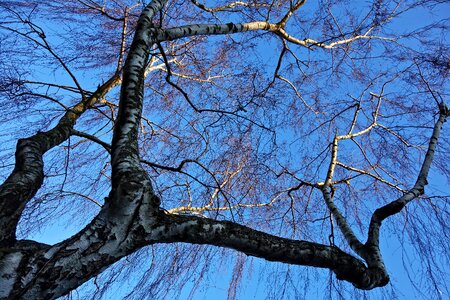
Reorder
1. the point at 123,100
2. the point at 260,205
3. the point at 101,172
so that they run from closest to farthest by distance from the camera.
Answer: the point at 123,100, the point at 101,172, the point at 260,205

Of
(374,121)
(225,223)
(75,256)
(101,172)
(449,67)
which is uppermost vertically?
(449,67)

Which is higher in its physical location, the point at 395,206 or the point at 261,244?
the point at 395,206

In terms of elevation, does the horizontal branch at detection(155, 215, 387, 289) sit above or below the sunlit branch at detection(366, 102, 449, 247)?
below

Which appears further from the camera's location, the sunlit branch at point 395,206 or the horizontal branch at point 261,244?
the sunlit branch at point 395,206

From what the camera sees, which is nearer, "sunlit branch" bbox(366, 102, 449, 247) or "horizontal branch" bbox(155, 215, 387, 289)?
"horizontal branch" bbox(155, 215, 387, 289)

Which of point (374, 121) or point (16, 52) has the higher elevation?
point (374, 121)

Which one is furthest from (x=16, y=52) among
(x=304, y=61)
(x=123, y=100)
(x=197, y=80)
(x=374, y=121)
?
(x=374, y=121)

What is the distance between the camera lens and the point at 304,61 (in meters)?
4.74

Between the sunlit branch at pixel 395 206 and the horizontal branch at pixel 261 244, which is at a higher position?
the sunlit branch at pixel 395 206

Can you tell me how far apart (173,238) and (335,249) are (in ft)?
3.10

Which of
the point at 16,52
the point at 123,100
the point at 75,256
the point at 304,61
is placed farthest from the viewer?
the point at 304,61

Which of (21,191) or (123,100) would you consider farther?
(123,100)

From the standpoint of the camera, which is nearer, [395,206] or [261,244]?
[261,244]

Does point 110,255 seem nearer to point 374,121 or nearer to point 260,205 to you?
point 260,205
